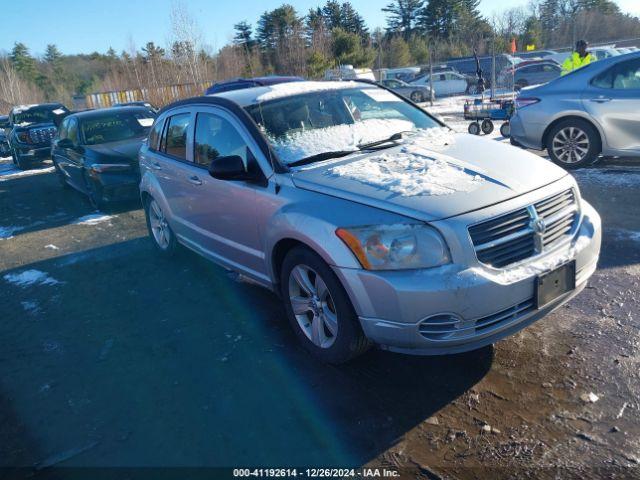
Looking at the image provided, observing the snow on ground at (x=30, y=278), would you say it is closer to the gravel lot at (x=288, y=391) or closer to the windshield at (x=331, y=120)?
the gravel lot at (x=288, y=391)

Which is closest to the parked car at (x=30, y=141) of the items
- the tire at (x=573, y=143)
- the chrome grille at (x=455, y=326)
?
the tire at (x=573, y=143)

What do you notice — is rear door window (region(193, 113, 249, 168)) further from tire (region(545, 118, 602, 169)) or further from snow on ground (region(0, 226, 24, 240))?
tire (region(545, 118, 602, 169))

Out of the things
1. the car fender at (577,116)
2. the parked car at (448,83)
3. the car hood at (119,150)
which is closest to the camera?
the car fender at (577,116)

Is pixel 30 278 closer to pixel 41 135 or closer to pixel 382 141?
pixel 382 141

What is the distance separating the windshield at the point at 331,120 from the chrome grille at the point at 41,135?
13.8 m

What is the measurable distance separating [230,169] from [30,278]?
3.49m

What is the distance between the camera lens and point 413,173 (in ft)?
11.0

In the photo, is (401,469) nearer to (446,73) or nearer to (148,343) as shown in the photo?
(148,343)

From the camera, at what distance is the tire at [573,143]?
7461 mm

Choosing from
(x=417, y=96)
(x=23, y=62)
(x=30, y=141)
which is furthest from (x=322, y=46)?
(x=23, y=62)

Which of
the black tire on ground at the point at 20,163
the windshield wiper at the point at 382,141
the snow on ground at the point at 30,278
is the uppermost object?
the windshield wiper at the point at 382,141

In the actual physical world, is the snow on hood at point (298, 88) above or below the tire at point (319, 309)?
above

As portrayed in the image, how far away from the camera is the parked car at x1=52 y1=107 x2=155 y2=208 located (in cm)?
831

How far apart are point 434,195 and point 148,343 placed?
7.93ft
